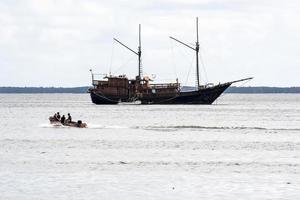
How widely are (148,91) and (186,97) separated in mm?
8343

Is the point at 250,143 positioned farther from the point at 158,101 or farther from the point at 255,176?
the point at 158,101

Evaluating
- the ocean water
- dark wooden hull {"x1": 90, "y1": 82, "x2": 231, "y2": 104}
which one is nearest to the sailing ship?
dark wooden hull {"x1": 90, "y1": 82, "x2": 231, "y2": 104}

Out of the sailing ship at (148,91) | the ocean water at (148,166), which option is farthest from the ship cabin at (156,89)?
the ocean water at (148,166)

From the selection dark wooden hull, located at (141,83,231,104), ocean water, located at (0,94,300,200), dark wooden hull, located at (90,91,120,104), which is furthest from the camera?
dark wooden hull, located at (90,91,120,104)

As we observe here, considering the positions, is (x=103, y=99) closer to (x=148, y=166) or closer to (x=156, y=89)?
(x=156, y=89)

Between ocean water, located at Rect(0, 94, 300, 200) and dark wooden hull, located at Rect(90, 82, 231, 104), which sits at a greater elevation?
dark wooden hull, located at Rect(90, 82, 231, 104)

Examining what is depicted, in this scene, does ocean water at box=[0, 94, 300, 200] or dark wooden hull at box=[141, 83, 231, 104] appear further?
dark wooden hull at box=[141, 83, 231, 104]

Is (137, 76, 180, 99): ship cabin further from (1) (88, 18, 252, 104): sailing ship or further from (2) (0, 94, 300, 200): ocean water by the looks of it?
(2) (0, 94, 300, 200): ocean water

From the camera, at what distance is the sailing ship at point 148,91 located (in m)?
170

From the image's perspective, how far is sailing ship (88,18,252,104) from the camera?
558 feet

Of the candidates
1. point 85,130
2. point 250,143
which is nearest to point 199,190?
point 250,143

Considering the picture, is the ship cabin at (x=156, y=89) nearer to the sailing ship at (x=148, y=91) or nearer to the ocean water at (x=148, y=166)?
the sailing ship at (x=148, y=91)

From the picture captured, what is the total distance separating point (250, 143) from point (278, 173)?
25.0 m

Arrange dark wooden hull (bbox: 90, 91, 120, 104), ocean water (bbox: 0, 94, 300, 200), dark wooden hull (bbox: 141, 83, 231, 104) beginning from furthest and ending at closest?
dark wooden hull (bbox: 90, 91, 120, 104) < dark wooden hull (bbox: 141, 83, 231, 104) < ocean water (bbox: 0, 94, 300, 200)
